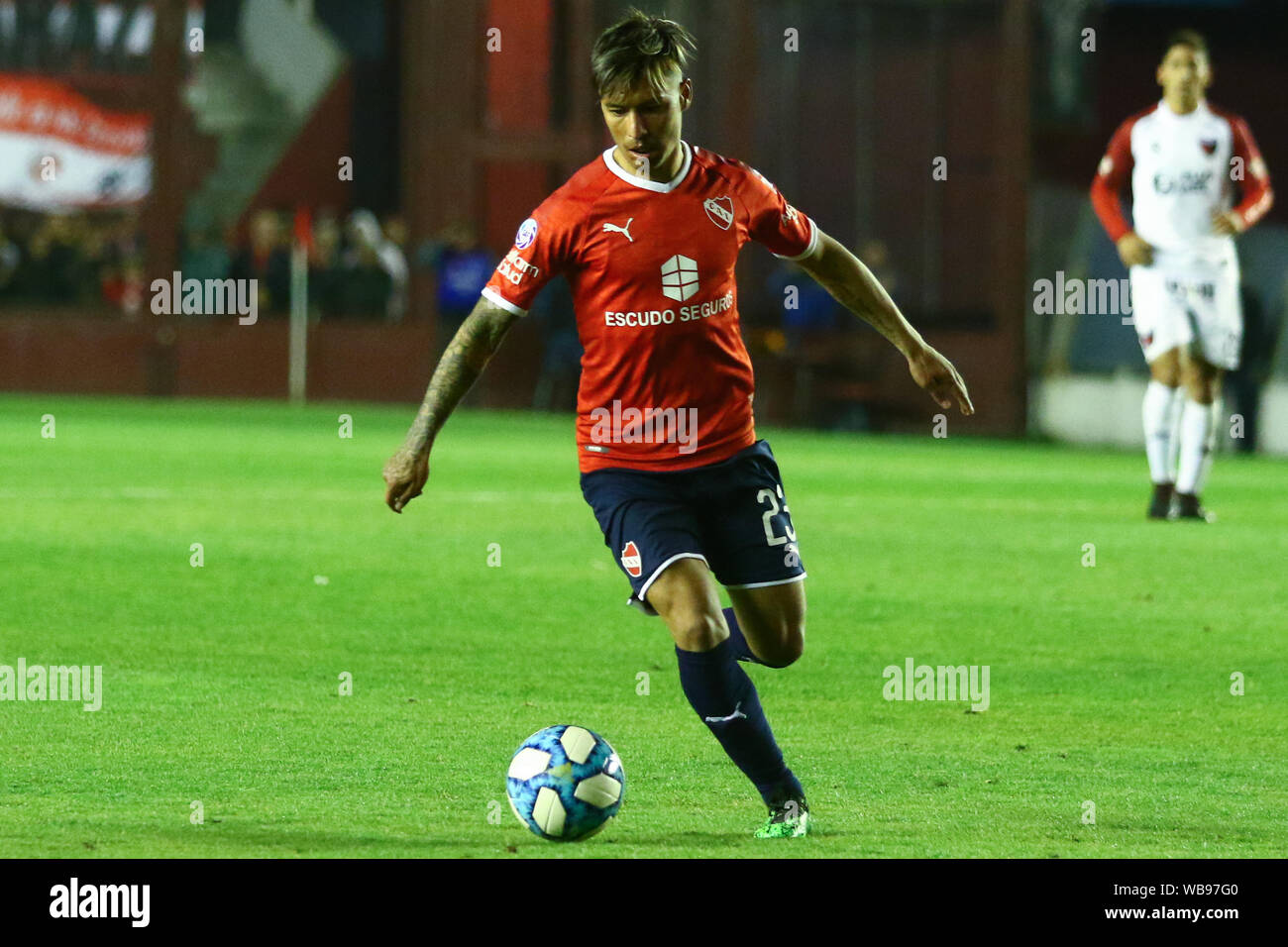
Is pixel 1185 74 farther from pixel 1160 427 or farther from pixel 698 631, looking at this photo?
pixel 698 631

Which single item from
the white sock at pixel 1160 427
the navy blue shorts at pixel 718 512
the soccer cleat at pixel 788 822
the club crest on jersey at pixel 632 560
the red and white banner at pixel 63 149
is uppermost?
the red and white banner at pixel 63 149

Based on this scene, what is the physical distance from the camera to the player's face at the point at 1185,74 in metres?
14.1

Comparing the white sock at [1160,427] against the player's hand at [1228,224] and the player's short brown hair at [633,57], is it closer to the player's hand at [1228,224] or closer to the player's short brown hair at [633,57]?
the player's hand at [1228,224]

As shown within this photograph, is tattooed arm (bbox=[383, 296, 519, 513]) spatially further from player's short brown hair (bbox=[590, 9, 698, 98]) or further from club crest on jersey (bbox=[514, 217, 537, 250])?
player's short brown hair (bbox=[590, 9, 698, 98])

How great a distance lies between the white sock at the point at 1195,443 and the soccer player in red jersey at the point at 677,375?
7.97 metres

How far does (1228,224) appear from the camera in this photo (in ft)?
46.9

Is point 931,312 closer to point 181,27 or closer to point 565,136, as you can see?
point 565,136

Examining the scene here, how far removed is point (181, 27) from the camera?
1126 inches

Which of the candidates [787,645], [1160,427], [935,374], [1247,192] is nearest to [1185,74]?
[1247,192]

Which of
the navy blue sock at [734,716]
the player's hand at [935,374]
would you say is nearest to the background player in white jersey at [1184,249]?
the player's hand at [935,374]

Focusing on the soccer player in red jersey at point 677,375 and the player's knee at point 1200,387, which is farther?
the player's knee at point 1200,387

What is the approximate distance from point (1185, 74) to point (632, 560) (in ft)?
29.3
